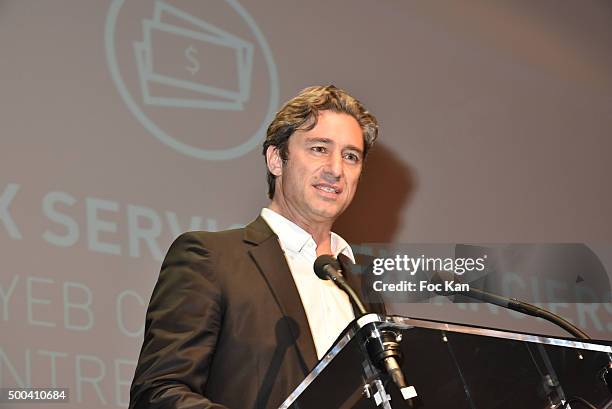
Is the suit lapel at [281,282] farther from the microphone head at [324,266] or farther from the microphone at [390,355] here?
the microphone at [390,355]

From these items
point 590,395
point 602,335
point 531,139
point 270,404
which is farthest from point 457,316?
point 590,395

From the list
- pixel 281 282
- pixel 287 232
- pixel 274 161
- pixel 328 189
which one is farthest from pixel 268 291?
pixel 274 161

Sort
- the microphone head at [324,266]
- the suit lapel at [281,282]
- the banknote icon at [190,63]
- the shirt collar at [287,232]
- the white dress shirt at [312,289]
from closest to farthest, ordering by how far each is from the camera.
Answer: the microphone head at [324,266] < the suit lapel at [281,282] < the white dress shirt at [312,289] < the shirt collar at [287,232] < the banknote icon at [190,63]

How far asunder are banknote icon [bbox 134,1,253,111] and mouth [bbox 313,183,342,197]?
102 cm

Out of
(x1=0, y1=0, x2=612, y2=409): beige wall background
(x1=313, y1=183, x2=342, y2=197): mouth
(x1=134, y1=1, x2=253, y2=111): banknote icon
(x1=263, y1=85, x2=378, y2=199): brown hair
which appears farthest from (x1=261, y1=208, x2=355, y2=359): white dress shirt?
(x1=134, y1=1, x2=253, y2=111): banknote icon

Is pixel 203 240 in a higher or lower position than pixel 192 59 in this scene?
lower

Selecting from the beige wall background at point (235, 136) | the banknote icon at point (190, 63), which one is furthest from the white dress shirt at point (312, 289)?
the banknote icon at point (190, 63)

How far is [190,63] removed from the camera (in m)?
3.08

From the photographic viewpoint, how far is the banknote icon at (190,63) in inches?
119

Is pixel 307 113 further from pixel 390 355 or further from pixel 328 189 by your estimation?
pixel 390 355

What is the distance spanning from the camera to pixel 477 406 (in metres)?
1.31

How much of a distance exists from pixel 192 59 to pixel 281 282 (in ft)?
4.66

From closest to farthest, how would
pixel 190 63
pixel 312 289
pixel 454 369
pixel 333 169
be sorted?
1. pixel 454 369
2. pixel 312 289
3. pixel 333 169
4. pixel 190 63

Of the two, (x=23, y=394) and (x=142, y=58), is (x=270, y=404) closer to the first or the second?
(x=23, y=394)
